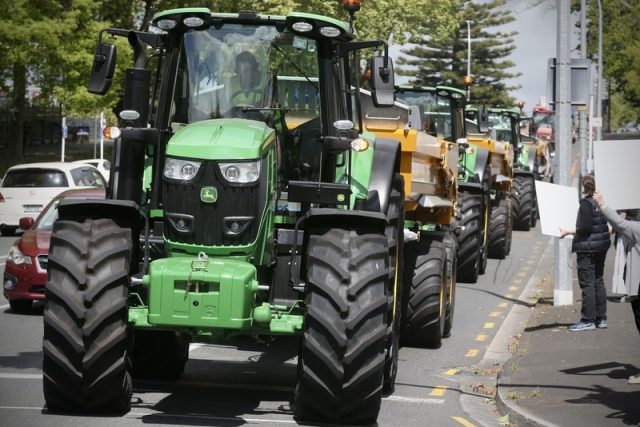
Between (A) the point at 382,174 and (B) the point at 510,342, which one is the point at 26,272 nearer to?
(B) the point at 510,342

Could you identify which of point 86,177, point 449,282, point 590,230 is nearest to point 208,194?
point 449,282

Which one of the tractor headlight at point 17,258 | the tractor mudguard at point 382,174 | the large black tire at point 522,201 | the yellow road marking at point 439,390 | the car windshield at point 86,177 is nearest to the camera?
the tractor mudguard at point 382,174

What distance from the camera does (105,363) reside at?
9.84 m

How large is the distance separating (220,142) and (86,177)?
2076 centimetres

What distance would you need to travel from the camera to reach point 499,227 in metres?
27.2

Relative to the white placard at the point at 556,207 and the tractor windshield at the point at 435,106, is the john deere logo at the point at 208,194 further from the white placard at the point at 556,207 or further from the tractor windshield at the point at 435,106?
the tractor windshield at the point at 435,106

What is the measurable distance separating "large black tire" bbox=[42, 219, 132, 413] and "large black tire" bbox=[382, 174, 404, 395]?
101 inches

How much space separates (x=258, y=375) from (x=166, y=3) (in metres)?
38.5

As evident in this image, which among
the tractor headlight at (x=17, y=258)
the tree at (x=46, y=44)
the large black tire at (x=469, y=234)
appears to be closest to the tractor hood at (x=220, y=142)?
the tractor headlight at (x=17, y=258)

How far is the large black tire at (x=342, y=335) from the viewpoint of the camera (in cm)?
980

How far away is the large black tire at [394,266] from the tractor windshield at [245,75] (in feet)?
4.72

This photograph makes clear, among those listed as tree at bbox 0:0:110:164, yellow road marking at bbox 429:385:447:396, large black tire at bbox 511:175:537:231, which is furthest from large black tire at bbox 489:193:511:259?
tree at bbox 0:0:110:164

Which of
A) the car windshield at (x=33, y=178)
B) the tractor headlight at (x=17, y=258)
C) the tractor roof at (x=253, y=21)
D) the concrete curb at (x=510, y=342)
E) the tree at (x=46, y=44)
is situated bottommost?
the concrete curb at (x=510, y=342)

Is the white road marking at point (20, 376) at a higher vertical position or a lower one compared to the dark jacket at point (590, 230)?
lower
